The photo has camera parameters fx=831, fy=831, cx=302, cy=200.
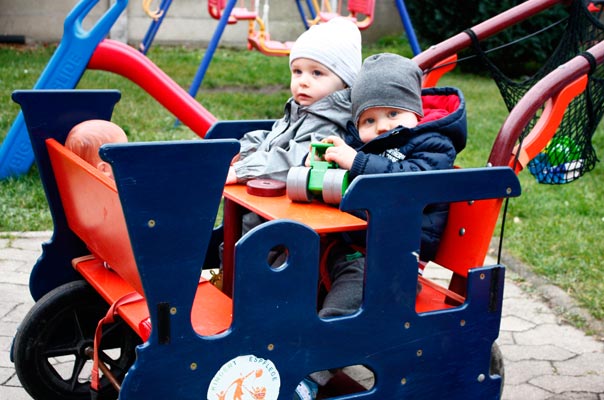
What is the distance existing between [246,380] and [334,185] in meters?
0.59

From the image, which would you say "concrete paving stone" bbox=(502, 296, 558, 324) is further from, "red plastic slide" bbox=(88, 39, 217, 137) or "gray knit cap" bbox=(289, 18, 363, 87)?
"red plastic slide" bbox=(88, 39, 217, 137)

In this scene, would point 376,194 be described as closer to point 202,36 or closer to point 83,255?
point 83,255

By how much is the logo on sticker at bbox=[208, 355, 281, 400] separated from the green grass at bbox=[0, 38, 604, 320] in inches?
81.7

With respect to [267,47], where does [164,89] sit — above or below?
above

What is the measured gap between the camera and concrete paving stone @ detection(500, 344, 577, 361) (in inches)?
129

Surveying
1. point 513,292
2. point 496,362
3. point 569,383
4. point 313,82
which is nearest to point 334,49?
point 313,82

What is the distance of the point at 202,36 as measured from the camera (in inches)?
512

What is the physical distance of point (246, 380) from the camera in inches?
79.3

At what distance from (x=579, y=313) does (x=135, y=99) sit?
5.48 m

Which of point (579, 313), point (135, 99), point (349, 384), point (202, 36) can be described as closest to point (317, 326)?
point (349, 384)

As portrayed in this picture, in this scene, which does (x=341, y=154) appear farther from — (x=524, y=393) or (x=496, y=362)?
(x=524, y=393)

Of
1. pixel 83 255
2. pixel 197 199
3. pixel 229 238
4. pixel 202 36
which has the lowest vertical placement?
pixel 202 36

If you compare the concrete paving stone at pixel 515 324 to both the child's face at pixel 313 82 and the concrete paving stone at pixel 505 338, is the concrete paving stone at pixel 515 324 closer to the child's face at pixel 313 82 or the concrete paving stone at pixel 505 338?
the concrete paving stone at pixel 505 338

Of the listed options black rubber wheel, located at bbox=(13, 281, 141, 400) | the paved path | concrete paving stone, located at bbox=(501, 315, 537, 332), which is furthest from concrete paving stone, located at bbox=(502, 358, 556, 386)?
black rubber wheel, located at bbox=(13, 281, 141, 400)
